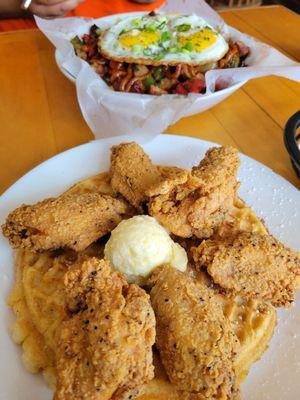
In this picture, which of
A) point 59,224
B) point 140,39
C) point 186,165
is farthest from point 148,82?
point 59,224

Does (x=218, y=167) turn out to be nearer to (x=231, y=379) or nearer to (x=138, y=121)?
(x=138, y=121)

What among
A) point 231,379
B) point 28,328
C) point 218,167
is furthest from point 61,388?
point 218,167

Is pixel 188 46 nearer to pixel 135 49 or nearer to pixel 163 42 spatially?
pixel 163 42

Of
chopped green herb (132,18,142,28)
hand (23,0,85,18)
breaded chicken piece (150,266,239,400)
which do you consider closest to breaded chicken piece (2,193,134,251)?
breaded chicken piece (150,266,239,400)

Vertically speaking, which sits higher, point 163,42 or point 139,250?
point 163,42

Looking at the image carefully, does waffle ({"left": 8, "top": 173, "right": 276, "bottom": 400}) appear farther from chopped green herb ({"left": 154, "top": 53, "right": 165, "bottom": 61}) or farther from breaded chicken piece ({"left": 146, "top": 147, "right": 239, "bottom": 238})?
chopped green herb ({"left": 154, "top": 53, "right": 165, "bottom": 61})
